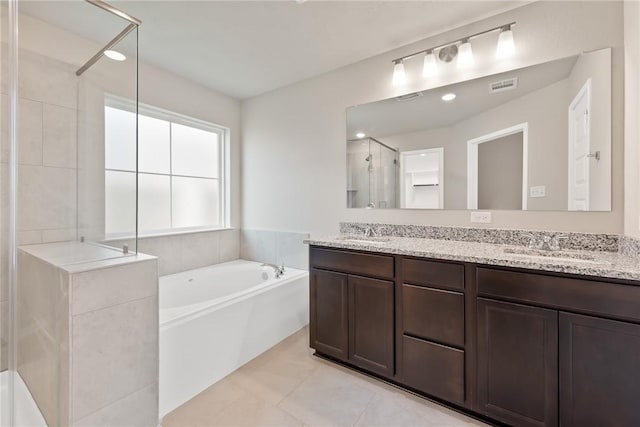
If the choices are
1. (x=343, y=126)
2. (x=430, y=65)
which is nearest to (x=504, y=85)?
(x=430, y=65)

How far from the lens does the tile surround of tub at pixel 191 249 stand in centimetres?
272

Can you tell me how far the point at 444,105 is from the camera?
7.06 ft

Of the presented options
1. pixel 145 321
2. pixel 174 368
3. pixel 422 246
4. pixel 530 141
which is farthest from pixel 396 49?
pixel 174 368

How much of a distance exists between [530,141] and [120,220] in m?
2.74

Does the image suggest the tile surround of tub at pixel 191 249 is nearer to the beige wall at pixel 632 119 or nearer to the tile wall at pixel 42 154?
the tile wall at pixel 42 154

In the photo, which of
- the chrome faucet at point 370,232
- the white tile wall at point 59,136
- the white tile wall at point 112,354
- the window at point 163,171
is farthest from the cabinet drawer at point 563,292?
the white tile wall at point 59,136

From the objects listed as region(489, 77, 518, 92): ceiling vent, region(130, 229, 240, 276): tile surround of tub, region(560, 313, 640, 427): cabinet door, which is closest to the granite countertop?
region(560, 313, 640, 427): cabinet door

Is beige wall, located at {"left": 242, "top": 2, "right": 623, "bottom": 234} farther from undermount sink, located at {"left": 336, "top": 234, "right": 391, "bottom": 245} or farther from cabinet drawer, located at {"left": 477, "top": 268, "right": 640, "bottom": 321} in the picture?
cabinet drawer, located at {"left": 477, "top": 268, "right": 640, "bottom": 321}

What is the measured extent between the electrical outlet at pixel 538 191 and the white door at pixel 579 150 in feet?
0.41

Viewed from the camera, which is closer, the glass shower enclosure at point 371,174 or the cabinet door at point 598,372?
the cabinet door at point 598,372

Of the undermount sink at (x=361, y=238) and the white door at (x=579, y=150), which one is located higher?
the white door at (x=579, y=150)

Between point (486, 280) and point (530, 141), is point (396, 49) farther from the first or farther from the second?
point (486, 280)

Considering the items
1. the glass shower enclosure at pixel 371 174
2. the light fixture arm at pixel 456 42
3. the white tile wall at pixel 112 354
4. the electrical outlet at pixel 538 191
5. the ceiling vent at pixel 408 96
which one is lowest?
the white tile wall at pixel 112 354

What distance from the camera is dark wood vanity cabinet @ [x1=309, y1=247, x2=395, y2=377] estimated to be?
1786 millimetres
